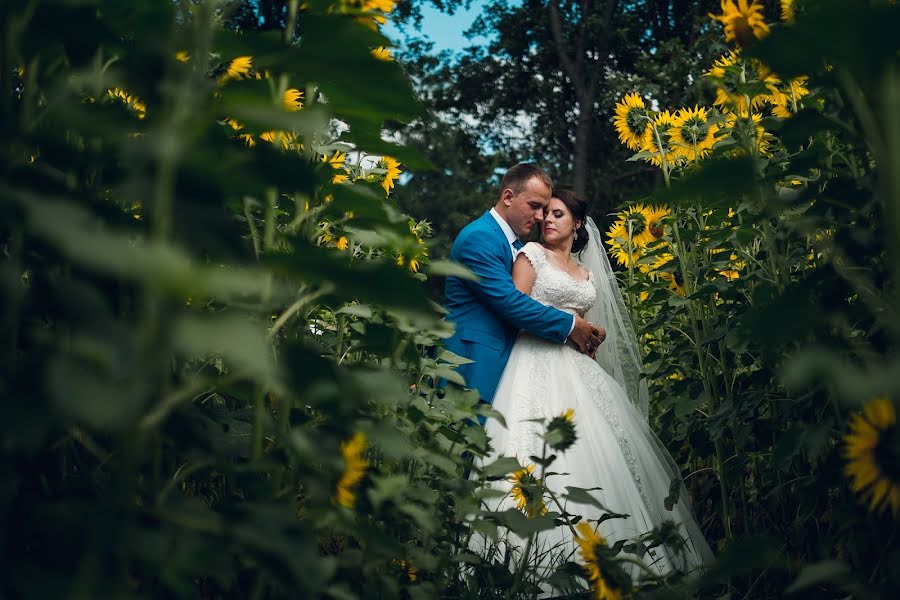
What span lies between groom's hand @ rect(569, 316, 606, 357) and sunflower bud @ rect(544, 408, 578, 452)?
2.31 metres

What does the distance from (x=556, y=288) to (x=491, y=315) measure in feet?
1.37

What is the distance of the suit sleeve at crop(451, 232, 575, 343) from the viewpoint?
3.71m

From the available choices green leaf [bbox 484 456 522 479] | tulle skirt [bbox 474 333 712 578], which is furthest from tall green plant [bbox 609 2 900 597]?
green leaf [bbox 484 456 522 479]

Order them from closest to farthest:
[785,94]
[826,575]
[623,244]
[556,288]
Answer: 1. [826,575]
2. [785,94]
3. [623,244]
4. [556,288]

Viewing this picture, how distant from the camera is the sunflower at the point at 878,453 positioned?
108cm

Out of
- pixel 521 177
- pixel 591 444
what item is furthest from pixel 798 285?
pixel 521 177

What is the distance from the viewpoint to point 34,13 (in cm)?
85

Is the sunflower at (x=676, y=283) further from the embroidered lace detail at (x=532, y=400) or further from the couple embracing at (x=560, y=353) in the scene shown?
the embroidered lace detail at (x=532, y=400)

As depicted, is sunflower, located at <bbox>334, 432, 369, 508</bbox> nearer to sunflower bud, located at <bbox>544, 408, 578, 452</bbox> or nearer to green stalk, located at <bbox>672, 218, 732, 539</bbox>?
sunflower bud, located at <bbox>544, 408, 578, 452</bbox>

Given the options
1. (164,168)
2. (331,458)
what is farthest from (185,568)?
(164,168)

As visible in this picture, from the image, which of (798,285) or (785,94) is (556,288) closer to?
(785,94)

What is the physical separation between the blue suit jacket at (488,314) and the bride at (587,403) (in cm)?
9

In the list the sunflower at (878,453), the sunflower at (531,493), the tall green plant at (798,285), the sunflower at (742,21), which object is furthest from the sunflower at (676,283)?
the sunflower at (878,453)

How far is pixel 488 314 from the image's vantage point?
3834mm
